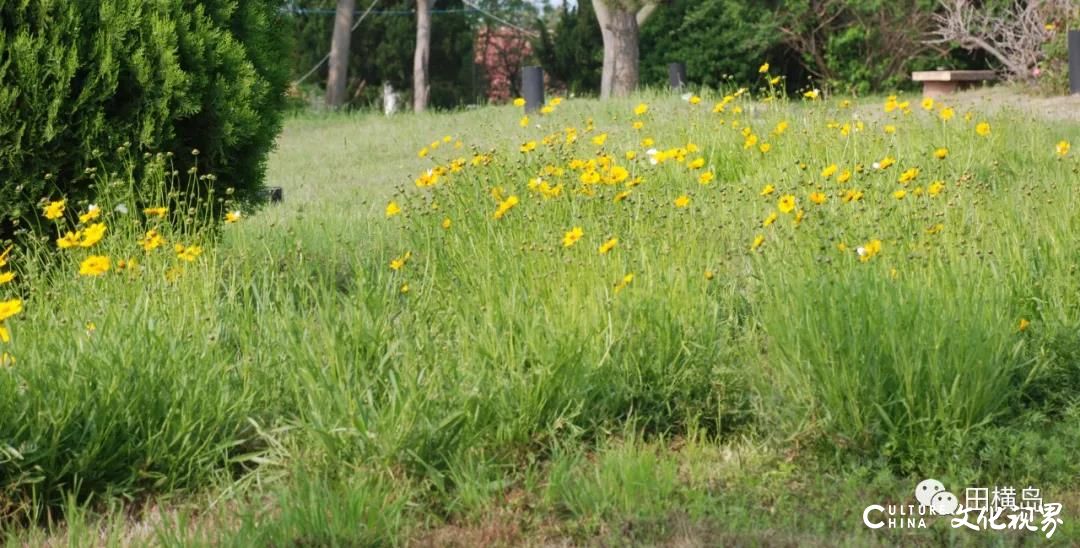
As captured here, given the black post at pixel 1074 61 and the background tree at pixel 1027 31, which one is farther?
the background tree at pixel 1027 31

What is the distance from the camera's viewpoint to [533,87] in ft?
48.5

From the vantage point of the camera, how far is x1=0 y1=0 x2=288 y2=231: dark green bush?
211 inches

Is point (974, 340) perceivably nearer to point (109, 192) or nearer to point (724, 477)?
point (724, 477)

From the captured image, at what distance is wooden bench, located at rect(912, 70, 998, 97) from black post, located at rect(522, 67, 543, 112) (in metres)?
4.91

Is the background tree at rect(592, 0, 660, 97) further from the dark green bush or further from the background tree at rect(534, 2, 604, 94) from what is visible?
the dark green bush

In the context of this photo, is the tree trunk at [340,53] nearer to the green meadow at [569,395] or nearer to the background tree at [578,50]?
the background tree at [578,50]

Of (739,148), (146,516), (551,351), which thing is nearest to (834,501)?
(551,351)

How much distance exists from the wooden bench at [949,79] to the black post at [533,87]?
491cm

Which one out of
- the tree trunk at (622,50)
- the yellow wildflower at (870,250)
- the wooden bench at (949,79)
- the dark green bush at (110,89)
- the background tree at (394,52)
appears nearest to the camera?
the yellow wildflower at (870,250)

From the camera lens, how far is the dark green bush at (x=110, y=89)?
5371 millimetres

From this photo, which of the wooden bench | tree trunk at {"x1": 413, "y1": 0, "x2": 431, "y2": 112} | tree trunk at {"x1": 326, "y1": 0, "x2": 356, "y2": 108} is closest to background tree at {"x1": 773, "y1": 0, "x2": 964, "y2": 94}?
the wooden bench

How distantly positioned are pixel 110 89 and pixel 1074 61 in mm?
9694

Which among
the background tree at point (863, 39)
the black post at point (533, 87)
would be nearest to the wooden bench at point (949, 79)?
the background tree at point (863, 39)

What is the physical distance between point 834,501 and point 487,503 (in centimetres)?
93
